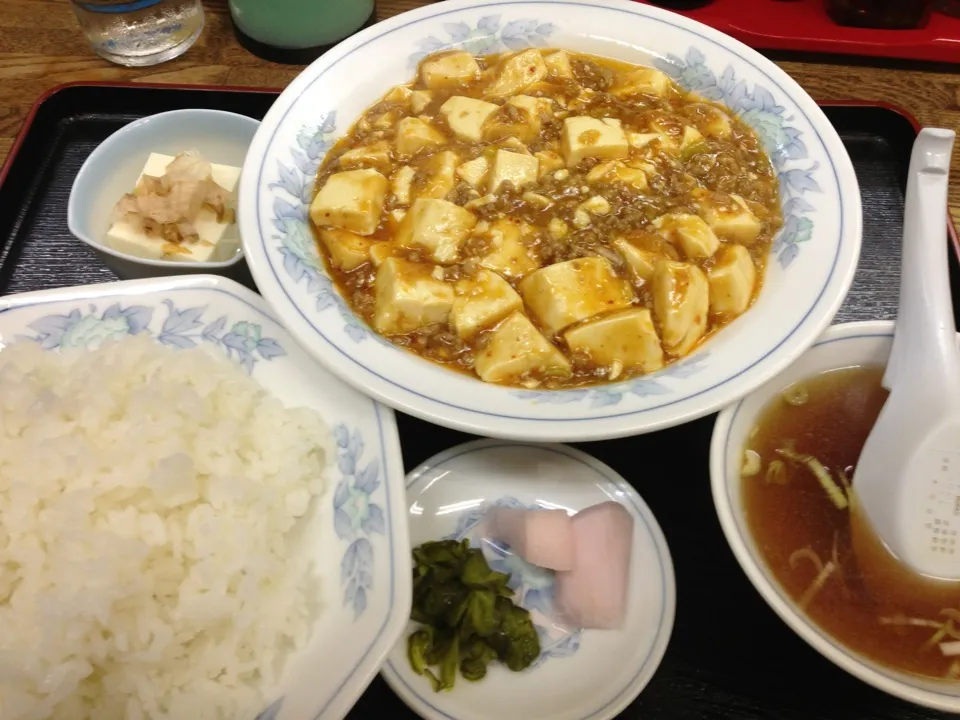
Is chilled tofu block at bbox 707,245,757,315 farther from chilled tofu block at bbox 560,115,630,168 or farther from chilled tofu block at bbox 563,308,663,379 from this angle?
chilled tofu block at bbox 560,115,630,168

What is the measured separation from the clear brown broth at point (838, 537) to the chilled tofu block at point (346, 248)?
136cm

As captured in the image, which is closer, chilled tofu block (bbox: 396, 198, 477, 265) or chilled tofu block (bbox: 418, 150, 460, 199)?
chilled tofu block (bbox: 396, 198, 477, 265)

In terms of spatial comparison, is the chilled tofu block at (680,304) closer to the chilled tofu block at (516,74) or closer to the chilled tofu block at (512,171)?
the chilled tofu block at (512,171)

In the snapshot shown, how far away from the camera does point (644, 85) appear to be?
2.74 m

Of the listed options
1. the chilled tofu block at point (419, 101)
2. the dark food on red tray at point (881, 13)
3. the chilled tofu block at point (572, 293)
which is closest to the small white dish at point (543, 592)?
the chilled tofu block at point (572, 293)

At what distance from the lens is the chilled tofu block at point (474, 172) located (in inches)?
96.4

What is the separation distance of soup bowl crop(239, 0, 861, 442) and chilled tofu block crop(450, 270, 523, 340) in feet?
0.54

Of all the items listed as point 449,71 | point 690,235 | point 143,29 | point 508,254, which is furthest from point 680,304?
point 143,29

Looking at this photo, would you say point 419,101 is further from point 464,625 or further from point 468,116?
point 464,625

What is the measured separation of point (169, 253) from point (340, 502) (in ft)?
3.99

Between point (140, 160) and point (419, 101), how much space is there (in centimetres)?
120

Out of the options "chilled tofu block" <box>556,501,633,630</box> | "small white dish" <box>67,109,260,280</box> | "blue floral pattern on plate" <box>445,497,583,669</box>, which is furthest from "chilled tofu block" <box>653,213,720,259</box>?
"small white dish" <box>67,109,260,280</box>

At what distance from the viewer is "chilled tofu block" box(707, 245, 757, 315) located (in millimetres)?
2127

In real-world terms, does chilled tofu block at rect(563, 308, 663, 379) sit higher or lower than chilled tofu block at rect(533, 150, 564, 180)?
lower
